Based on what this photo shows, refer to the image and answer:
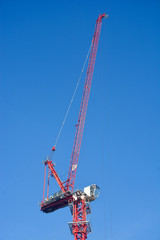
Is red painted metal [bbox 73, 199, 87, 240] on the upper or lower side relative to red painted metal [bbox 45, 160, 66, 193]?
lower

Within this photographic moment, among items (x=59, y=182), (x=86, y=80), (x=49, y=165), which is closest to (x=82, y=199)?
(x=59, y=182)

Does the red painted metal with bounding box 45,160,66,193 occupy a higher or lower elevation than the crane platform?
higher

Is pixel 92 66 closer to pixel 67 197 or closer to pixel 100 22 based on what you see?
pixel 100 22

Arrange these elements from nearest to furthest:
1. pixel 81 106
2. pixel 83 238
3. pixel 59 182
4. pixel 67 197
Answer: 1. pixel 83 238
2. pixel 67 197
3. pixel 59 182
4. pixel 81 106

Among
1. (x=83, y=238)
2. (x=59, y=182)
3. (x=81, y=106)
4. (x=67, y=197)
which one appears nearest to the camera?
(x=83, y=238)

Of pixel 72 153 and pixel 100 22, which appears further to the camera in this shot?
pixel 100 22

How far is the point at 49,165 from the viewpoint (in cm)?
13800

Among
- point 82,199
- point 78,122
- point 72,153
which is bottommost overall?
point 82,199

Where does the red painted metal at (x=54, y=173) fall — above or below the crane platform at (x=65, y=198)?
above

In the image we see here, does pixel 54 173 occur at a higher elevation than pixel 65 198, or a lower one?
higher

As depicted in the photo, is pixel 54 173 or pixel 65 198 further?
pixel 54 173

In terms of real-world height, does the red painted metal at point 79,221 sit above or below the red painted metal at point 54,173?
below

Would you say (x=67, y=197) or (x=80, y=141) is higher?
(x=80, y=141)

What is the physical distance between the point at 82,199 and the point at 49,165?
902 inches
